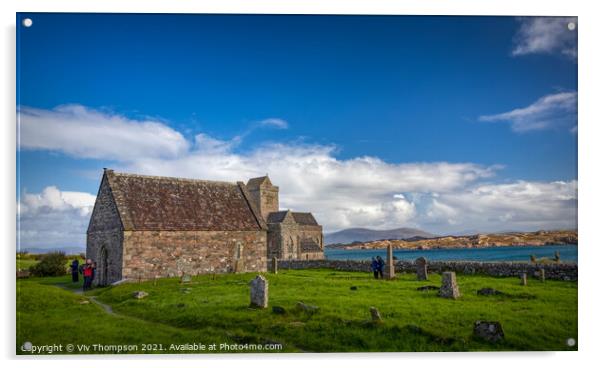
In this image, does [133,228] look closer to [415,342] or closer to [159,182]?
[159,182]

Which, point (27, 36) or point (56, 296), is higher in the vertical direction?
point (27, 36)

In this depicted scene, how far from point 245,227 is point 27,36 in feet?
53.4

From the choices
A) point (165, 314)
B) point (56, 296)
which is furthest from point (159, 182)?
point (165, 314)

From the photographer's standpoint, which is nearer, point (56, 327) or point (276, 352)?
point (276, 352)

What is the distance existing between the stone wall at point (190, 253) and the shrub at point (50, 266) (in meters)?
8.25

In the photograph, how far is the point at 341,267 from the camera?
1208 inches

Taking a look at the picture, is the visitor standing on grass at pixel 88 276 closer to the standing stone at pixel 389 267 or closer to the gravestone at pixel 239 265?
the gravestone at pixel 239 265

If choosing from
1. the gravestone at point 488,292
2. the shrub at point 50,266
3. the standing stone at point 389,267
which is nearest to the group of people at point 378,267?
the standing stone at point 389,267

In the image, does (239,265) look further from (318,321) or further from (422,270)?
(318,321)

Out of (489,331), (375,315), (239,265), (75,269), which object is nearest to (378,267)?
(239,265)

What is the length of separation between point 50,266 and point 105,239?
6593mm

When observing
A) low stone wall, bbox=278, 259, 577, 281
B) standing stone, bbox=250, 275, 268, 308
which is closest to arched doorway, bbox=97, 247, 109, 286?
standing stone, bbox=250, 275, 268, 308

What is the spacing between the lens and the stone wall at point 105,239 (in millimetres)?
21094

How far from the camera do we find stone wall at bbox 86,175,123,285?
21.1 m
